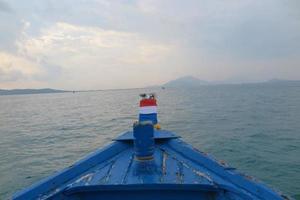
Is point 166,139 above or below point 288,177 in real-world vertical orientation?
above

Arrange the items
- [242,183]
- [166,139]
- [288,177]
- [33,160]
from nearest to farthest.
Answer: [242,183] < [166,139] < [288,177] < [33,160]

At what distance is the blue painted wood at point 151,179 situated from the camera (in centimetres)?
463

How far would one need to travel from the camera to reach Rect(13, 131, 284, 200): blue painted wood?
15.2ft

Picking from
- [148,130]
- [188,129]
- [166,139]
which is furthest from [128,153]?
[188,129]

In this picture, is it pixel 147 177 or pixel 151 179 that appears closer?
pixel 151 179

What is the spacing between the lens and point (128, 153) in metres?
6.62

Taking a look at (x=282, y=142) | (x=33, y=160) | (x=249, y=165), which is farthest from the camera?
(x=282, y=142)

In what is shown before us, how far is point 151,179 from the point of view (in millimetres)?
4812

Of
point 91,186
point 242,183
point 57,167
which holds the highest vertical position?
point 91,186

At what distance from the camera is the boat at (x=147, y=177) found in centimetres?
464

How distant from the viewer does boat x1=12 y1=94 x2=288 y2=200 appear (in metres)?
4.64

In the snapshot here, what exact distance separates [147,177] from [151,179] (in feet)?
0.44

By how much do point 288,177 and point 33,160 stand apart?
14048mm

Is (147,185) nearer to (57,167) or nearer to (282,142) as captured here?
(57,167)
